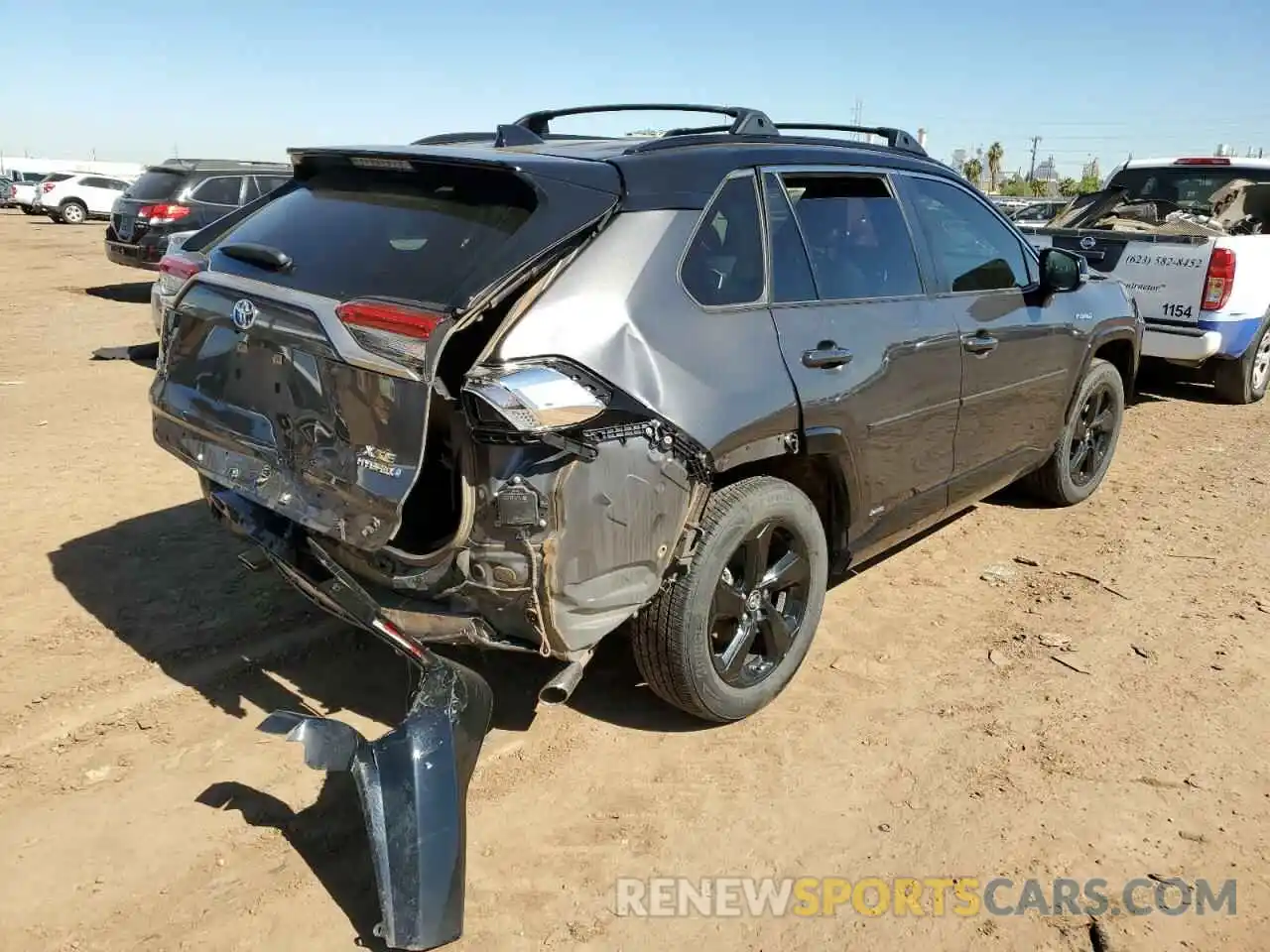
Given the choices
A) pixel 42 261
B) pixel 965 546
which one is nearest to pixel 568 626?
pixel 965 546

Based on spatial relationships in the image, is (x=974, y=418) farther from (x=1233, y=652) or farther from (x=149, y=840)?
(x=149, y=840)

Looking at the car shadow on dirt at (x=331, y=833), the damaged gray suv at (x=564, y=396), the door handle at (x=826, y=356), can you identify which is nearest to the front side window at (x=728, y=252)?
the damaged gray suv at (x=564, y=396)

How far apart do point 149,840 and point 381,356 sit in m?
1.54

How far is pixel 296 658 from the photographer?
3.86m

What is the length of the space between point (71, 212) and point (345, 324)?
35.4 metres

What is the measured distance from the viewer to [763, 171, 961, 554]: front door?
346 centimetres

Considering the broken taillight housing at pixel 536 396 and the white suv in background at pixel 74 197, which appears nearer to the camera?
the broken taillight housing at pixel 536 396

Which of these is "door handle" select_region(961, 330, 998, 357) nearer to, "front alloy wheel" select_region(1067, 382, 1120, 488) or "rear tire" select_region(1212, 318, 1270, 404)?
"front alloy wheel" select_region(1067, 382, 1120, 488)

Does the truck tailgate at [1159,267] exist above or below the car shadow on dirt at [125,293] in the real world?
above

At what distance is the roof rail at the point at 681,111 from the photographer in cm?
375

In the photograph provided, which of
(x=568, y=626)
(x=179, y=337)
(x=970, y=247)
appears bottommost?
(x=568, y=626)

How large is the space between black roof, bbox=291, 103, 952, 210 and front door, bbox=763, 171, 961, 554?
0.14m

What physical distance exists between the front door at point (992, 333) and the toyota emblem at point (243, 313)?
2.58 meters

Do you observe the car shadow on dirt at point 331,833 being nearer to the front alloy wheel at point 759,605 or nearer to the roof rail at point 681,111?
the front alloy wheel at point 759,605
